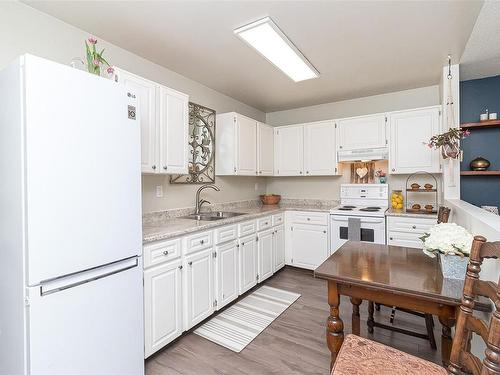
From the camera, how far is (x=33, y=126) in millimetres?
1273

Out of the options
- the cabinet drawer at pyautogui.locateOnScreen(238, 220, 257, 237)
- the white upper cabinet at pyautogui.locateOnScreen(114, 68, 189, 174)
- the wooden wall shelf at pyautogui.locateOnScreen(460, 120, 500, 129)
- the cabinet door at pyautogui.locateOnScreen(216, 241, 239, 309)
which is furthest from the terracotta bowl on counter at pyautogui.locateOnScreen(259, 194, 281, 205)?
the wooden wall shelf at pyautogui.locateOnScreen(460, 120, 500, 129)

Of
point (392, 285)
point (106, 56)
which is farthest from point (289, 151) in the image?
point (392, 285)

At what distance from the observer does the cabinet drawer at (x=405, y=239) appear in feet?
10.1

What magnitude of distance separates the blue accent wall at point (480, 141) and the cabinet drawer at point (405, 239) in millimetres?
852

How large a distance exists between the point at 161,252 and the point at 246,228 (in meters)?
1.19

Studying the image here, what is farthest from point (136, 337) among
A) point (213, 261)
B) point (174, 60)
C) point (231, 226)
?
point (174, 60)

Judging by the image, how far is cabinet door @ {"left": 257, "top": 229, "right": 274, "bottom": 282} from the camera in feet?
10.8

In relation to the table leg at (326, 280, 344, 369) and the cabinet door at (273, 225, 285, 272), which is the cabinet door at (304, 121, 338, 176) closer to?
the cabinet door at (273, 225, 285, 272)

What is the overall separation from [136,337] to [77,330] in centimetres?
42

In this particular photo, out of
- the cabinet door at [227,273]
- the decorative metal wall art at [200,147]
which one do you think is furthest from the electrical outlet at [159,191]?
the cabinet door at [227,273]

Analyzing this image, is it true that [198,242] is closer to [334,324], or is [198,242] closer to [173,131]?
[173,131]

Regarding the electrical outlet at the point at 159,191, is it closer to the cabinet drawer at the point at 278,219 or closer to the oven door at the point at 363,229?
the cabinet drawer at the point at 278,219

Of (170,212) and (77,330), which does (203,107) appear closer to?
(170,212)

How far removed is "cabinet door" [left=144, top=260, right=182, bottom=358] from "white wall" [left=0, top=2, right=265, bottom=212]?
2.76 feet
